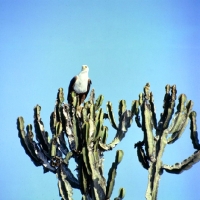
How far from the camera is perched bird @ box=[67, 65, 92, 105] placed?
9.68 metres

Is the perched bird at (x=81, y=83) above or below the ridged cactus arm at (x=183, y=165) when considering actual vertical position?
above

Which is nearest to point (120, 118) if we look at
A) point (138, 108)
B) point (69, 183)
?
point (138, 108)

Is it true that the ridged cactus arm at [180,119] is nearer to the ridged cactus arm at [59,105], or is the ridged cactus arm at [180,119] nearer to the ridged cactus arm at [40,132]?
the ridged cactus arm at [59,105]

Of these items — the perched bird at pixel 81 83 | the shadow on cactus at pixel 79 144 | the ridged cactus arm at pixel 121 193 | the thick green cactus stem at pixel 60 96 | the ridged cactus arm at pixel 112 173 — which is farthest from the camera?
the perched bird at pixel 81 83

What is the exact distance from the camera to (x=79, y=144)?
7.71m

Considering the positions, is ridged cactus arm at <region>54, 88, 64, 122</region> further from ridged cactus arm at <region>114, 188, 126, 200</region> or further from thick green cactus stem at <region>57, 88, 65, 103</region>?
ridged cactus arm at <region>114, 188, 126, 200</region>

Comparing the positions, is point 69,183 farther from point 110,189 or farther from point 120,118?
point 120,118

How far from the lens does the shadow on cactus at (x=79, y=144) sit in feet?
24.3

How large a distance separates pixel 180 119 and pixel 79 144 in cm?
164

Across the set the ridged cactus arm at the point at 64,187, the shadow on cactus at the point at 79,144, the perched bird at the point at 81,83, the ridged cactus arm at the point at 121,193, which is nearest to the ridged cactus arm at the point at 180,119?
the shadow on cactus at the point at 79,144

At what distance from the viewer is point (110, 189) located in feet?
23.7

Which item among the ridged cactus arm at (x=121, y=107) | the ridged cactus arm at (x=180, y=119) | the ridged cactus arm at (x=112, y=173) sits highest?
the ridged cactus arm at (x=121, y=107)

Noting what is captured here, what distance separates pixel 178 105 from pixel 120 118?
41.0 inches

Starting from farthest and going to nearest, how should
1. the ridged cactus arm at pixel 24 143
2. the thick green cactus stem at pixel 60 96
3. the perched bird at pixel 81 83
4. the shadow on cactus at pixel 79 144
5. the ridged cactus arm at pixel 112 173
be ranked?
the perched bird at pixel 81 83 < the thick green cactus stem at pixel 60 96 < the ridged cactus arm at pixel 24 143 < the shadow on cactus at pixel 79 144 < the ridged cactus arm at pixel 112 173
